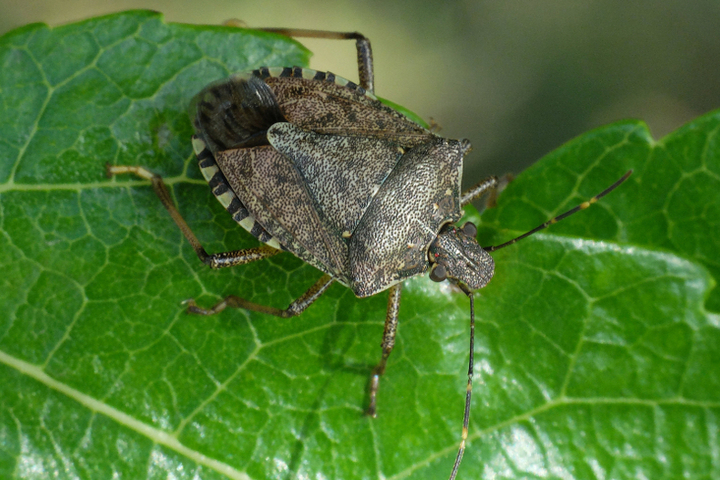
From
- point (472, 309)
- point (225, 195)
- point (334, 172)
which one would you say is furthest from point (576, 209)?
point (225, 195)

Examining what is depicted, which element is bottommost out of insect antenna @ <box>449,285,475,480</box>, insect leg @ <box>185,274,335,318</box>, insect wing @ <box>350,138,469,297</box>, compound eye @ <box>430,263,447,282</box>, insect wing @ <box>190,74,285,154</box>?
insect antenna @ <box>449,285,475,480</box>

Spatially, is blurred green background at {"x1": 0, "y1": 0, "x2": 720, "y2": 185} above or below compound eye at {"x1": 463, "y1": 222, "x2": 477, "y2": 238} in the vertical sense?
above

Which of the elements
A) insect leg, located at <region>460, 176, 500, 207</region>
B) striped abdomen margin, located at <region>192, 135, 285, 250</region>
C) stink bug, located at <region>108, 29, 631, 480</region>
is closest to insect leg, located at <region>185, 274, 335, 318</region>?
stink bug, located at <region>108, 29, 631, 480</region>

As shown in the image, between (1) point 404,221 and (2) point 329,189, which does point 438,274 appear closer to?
(1) point 404,221

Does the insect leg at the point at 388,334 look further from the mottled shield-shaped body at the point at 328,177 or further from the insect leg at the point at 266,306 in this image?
the insect leg at the point at 266,306

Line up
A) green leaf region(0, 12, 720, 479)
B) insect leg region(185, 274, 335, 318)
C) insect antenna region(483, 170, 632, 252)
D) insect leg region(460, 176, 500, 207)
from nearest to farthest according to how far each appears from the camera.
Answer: green leaf region(0, 12, 720, 479) < insect antenna region(483, 170, 632, 252) < insect leg region(185, 274, 335, 318) < insect leg region(460, 176, 500, 207)

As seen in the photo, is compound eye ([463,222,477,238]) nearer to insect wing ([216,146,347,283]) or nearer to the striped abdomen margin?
insect wing ([216,146,347,283])

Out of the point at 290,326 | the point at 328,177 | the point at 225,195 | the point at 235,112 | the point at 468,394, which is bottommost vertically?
the point at 468,394
